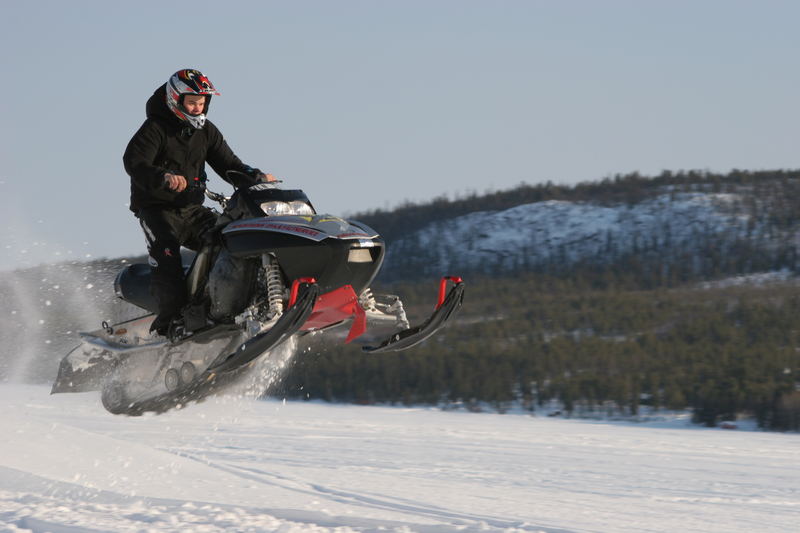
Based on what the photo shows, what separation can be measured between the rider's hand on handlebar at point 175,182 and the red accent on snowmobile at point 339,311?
1366 mm

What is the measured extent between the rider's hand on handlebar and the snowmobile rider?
0.19 meters

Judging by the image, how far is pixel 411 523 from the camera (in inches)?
269

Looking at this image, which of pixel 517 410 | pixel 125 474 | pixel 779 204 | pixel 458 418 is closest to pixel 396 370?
pixel 517 410

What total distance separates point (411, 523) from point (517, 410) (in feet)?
92.2

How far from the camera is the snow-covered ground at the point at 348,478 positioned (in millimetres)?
6672

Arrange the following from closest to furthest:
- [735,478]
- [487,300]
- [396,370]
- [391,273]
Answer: [735,478] → [396,370] → [487,300] → [391,273]

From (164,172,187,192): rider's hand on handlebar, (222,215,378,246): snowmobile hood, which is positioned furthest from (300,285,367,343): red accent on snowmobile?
(164,172,187,192): rider's hand on handlebar

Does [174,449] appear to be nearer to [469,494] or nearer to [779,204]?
[469,494]

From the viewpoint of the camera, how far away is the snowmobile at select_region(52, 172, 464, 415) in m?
7.05

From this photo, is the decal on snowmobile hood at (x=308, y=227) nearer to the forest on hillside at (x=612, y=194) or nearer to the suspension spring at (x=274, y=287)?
the suspension spring at (x=274, y=287)

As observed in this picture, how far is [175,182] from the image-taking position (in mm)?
7305

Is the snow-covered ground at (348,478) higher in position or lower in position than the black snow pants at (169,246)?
lower

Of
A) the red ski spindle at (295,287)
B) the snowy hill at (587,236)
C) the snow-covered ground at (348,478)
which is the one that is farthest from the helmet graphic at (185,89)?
the snowy hill at (587,236)

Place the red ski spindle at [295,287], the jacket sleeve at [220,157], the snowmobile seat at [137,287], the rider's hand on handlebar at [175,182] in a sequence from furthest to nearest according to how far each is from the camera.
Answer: the snowmobile seat at [137,287] → the jacket sleeve at [220,157] → the rider's hand on handlebar at [175,182] → the red ski spindle at [295,287]
